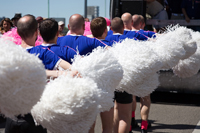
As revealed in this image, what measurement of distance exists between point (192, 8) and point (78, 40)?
19.2ft

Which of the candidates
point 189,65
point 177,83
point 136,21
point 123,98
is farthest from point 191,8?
point 123,98

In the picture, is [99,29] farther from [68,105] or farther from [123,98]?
[68,105]

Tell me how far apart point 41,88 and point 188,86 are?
570cm

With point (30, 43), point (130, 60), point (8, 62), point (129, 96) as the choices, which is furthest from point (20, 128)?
point (129, 96)

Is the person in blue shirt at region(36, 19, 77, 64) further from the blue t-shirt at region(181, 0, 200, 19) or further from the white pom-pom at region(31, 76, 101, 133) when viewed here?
the blue t-shirt at region(181, 0, 200, 19)

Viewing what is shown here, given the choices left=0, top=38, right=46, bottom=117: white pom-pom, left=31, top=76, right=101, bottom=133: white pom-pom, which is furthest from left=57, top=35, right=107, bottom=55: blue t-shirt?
left=0, top=38, right=46, bottom=117: white pom-pom

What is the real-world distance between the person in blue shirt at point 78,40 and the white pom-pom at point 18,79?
176 cm

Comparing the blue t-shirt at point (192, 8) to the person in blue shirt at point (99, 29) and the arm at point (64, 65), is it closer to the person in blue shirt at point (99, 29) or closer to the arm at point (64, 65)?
the person in blue shirt at point (99, 29)

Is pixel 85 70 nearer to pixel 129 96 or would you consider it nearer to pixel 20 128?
pixel 20 128

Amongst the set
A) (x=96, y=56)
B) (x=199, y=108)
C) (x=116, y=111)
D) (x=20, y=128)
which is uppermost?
(x=96, y=56)

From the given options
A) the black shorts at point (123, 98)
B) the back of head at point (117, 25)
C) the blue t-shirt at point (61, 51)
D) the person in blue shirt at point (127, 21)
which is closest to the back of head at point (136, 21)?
the person in blue shirt at point (127, 21)

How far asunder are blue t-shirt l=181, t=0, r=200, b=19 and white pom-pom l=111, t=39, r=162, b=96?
226 inches

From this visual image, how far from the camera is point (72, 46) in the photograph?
414 centimetres

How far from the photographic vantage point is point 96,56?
2953mm
